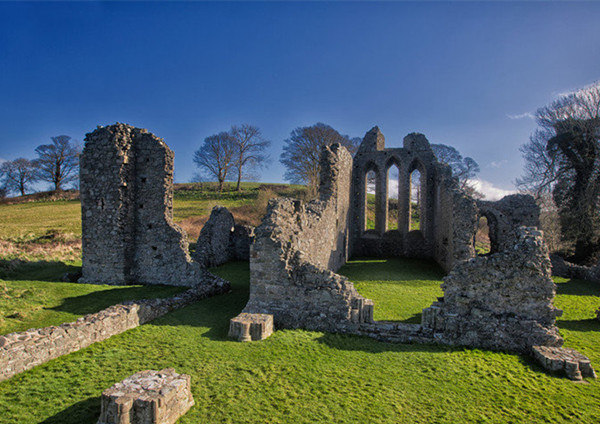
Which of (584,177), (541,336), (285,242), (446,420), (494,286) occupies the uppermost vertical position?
(584,177)

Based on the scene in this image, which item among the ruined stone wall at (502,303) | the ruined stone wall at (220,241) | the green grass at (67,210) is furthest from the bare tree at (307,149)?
the ruined stone wall at (502,303)

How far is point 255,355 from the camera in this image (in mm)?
6523

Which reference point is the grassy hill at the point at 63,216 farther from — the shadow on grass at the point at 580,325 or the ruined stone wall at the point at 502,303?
the shadow on grass at the point at 580,325

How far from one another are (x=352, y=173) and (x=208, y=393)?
704 inches

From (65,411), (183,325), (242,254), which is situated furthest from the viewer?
(242,254)

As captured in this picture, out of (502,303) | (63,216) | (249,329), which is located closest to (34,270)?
(249,329)

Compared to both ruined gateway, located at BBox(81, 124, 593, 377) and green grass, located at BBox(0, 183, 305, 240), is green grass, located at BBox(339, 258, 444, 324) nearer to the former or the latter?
ruined gateway, located at BBox(81, 124, 593, 377)

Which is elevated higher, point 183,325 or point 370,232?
point 370,232

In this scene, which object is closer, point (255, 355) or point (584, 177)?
point (255, 355)

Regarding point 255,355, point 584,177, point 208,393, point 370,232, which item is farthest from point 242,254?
point 584,177

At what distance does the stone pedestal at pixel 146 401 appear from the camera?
Answer: 4281 mm

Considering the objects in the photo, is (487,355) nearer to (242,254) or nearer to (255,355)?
(255,355)

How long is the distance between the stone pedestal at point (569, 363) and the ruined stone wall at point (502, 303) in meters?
0.47

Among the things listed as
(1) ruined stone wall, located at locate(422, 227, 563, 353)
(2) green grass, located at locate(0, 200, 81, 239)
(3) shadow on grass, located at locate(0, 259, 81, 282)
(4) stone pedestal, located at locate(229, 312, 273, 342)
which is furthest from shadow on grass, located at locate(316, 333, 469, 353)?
(2) green grass, located at locate(0, 200, 81, 239)
